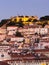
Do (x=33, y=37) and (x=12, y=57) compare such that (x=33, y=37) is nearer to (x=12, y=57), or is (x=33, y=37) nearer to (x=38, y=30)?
(x=38, y=30)

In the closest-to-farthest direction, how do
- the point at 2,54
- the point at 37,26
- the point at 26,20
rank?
the point at 2,54, the point at 37,26, the point at 26,20

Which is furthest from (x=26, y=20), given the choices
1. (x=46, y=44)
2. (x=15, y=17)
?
(x=46, y=44)

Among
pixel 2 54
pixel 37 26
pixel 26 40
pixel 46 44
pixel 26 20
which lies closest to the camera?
pixel 2 54

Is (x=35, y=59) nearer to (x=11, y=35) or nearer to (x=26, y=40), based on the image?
(x=26, y=40)

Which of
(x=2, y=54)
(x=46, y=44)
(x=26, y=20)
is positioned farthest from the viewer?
(x=26, y=20)

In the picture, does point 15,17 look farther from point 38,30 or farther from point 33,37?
point 33,37

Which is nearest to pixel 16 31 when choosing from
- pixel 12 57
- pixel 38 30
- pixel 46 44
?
pixel 38 30

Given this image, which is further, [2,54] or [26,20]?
[26,20]

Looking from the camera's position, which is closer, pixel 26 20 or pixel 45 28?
pixel 45 28

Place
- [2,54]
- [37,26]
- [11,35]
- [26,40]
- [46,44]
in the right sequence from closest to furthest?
[2,54] → [46,44] → [26,40] → [11,35] → [37,26]
